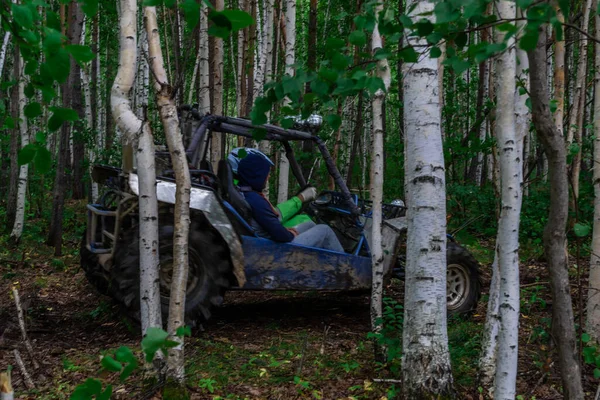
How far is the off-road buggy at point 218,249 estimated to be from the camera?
16.1 ft

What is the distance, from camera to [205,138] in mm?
5332

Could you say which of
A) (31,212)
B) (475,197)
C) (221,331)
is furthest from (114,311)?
Answer: (31,212)

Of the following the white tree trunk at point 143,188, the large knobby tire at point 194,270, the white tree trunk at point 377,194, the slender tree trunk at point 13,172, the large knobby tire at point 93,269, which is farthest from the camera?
the slender tree trunk at point 13,172

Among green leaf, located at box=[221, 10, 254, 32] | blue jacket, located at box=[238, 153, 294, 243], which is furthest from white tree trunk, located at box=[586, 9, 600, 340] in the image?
green leaf, located at box=[221, 10, 254, 32]

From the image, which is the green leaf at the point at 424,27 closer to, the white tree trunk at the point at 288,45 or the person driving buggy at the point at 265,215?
the person driving buggy at the point at 265,215

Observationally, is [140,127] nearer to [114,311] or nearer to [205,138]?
[205,138]

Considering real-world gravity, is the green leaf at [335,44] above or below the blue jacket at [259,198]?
above

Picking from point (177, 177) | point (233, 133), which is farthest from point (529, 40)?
point (233, 133)

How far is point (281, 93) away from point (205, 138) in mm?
3267

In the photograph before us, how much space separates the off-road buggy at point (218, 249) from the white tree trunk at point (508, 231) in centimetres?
239

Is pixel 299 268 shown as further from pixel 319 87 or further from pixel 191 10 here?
pixel 191 10

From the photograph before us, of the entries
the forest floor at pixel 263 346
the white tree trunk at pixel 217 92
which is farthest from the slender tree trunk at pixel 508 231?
the white tree trunk at pixel 217 92

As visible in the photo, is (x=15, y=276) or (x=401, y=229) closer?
(x=401, y=229)

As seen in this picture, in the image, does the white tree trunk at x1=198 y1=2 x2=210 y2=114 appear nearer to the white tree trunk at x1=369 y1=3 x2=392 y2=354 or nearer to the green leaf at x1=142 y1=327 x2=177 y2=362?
the white tree trunk at x1=369 y1=3 x2=392 y2=354
